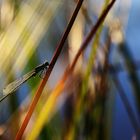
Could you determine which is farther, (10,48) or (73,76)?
(73,76)

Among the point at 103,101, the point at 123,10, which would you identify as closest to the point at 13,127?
the point at 103,101

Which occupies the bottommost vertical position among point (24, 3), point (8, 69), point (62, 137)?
point (62, 137)

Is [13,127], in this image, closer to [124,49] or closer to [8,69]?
[8,69]

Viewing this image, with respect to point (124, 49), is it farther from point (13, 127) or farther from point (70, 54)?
point (13, 127)

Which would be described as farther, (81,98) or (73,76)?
(73,76)

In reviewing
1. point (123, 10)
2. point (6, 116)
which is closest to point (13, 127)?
point (6, 116)

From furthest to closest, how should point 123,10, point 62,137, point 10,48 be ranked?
point 123,10 → point 62,137 → point 10,48

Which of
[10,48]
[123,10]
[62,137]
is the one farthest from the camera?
[123,10]

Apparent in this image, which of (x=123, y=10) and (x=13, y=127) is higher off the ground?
(x=123, y=10)

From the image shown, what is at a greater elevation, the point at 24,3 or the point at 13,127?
the point at 24,3
